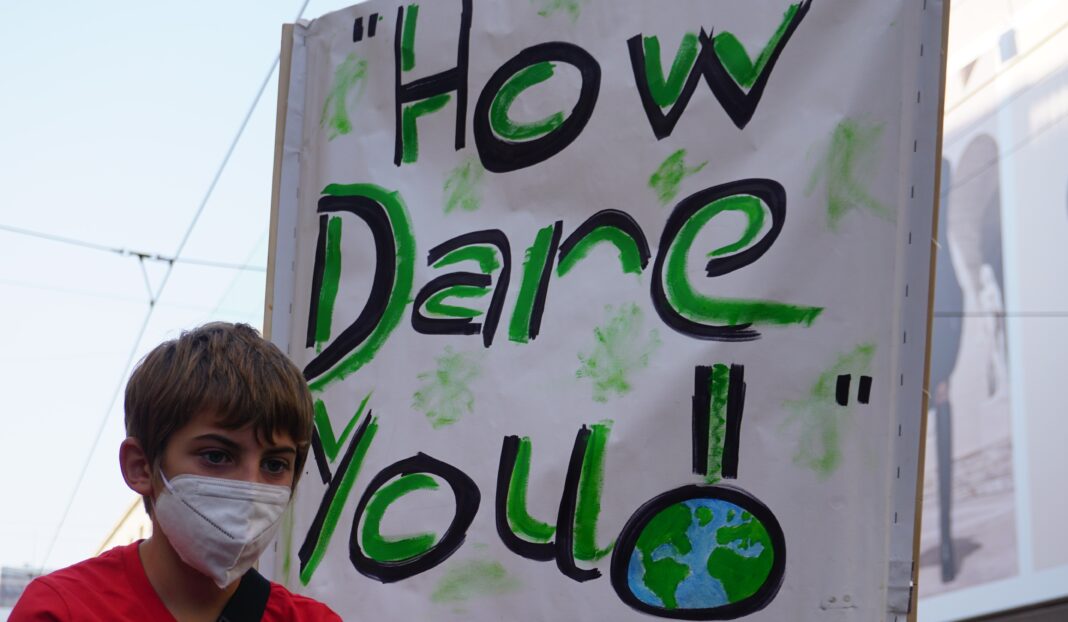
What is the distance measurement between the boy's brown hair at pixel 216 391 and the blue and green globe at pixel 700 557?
46cm

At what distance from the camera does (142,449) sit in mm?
1259

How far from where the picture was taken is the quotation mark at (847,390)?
4.44ft

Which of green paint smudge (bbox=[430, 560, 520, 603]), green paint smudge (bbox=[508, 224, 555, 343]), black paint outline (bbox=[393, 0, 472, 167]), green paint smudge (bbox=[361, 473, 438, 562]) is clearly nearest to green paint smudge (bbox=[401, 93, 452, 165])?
black paint outline (bbox=[393, 0, 472, 167])

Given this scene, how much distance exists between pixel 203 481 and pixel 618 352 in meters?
0.61

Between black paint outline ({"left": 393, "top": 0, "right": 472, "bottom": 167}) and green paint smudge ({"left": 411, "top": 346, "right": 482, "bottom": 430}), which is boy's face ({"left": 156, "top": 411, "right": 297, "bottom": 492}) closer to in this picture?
green paint smudge ({"left": 411, "top": 346, "right": 482, "bottom": 430})

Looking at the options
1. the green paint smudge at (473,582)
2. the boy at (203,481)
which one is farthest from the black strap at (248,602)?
the green paint smudge at (473,582)

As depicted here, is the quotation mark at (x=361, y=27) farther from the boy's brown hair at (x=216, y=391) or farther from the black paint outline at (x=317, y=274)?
the boy's brown hair at (x=216, y=391)

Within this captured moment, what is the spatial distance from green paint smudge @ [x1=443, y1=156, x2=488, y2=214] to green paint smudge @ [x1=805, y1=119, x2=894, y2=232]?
561 mm

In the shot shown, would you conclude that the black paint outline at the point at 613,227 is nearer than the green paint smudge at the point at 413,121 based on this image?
Yes

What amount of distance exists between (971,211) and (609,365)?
4.94m

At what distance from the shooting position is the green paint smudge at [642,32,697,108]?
5.29ft

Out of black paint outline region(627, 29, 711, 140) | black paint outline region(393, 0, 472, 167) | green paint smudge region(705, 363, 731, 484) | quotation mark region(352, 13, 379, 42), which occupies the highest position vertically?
quotation mark region(352, 13, 379, 42)

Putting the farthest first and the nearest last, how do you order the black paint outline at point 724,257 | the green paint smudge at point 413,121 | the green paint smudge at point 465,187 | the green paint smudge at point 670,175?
the green paint smudge at point 413,121 → the green paint smudge at point 465,187 → the green paint smudge at point 670,175 → the black paint outline at point 724,257

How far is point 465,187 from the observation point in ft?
6.01
